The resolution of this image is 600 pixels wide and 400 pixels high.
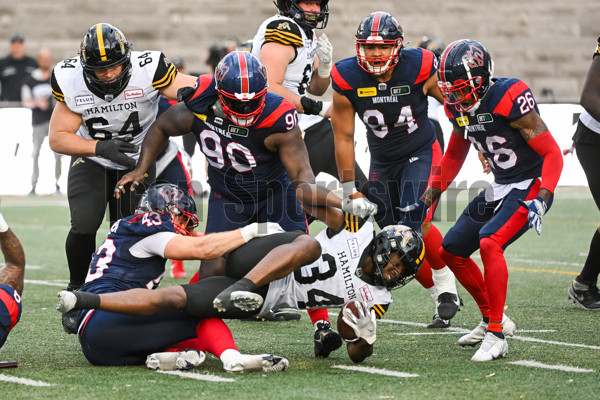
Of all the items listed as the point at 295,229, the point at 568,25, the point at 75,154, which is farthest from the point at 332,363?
the point at 568,25

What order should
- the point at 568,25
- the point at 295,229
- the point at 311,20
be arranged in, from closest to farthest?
the point at 295,229 < the point at 311,20 < the point at 568,25

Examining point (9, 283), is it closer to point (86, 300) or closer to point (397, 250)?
point (86, 300)

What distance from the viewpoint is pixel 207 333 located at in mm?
4566

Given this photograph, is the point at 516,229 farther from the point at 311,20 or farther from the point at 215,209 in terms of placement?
the point at 311,20

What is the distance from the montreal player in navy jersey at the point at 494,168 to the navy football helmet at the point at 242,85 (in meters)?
0.98

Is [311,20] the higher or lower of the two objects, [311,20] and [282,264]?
the higher

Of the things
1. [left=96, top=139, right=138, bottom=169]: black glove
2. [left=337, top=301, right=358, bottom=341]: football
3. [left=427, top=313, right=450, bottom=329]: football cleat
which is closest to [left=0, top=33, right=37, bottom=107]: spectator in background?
[left=96, top=139, right=138, bottom=169]: black glove

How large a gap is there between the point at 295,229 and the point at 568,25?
49.3ft

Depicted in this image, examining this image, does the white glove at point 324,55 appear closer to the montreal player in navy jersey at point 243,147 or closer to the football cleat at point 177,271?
the montreal player in navy jersey at point 243,147

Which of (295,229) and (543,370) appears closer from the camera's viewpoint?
(543,370)

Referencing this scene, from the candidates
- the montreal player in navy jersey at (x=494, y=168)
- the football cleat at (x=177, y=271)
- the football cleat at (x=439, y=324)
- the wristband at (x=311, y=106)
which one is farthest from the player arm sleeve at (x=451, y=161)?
the football cleat at (x=177, y=271)

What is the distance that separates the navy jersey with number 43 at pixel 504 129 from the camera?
16.8 feet

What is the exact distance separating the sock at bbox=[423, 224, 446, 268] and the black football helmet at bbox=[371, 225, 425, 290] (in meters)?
1.25

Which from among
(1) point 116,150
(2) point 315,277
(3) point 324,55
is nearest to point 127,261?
(2) point 315,277
